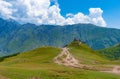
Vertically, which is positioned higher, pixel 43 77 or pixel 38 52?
pixel 38 52

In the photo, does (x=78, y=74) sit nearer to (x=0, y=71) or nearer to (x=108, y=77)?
(x=108, y=77)

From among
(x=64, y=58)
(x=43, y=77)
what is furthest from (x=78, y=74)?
(x=64, y=58)

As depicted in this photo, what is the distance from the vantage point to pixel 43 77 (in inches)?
2452

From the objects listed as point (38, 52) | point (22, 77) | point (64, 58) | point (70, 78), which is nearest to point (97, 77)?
point (70, 78)

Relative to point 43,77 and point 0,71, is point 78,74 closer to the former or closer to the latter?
point 43,77

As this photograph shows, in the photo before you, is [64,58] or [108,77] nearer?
[108,77]

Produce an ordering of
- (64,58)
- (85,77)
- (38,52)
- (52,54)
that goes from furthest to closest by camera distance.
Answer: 1. (38,52)
2. (52,54)
3. (64,58)
4. (85,77)

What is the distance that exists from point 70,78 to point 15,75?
40.1 ft

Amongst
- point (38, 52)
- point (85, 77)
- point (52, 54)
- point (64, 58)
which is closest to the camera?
point (85, 77)

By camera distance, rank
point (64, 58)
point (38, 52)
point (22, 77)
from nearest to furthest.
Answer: point (22, 77)
point (64, 58)
point (38, 52)

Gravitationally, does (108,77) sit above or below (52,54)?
below

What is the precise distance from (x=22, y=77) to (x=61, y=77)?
905 centimetres

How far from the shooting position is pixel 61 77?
6325cm

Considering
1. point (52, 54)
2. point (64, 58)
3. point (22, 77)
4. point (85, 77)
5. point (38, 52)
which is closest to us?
point (22, 77)
